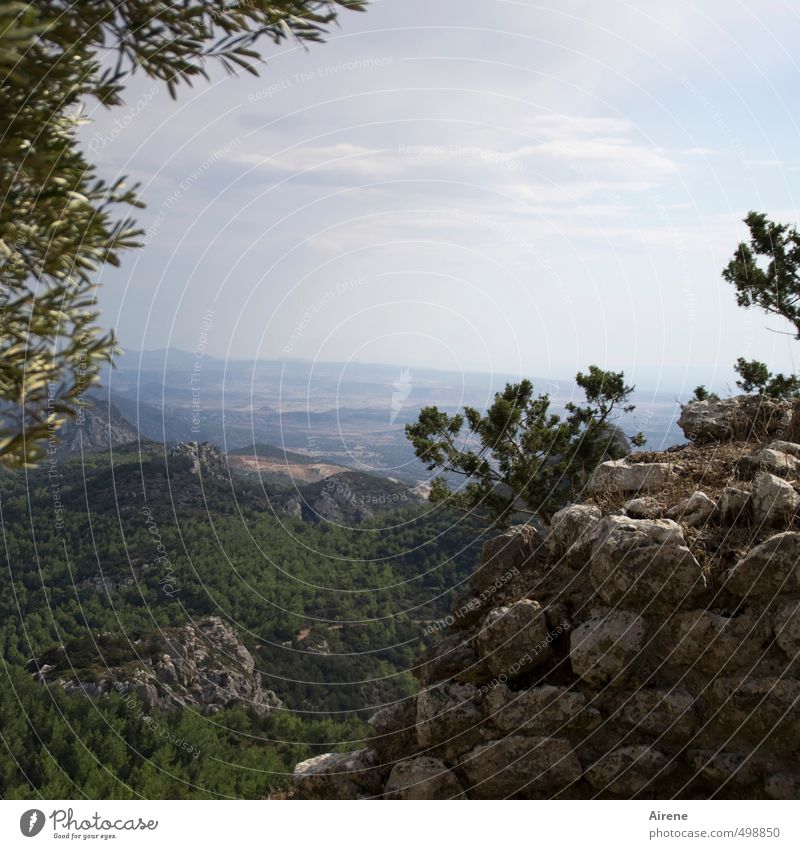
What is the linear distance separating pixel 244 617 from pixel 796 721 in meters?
54.9

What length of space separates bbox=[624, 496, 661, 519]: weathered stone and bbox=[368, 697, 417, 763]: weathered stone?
3924 millimetres

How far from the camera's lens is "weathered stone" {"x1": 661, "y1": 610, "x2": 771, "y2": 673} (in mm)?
7910

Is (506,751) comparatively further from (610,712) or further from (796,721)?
(796,721)

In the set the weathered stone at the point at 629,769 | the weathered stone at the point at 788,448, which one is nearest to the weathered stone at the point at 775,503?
the weathered stone at the point at 788,448

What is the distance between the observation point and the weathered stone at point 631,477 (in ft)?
34.8

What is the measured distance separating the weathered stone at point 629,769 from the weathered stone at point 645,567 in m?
1.60

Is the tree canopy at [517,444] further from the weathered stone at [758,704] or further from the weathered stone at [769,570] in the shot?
the weathered stone at [758,704]

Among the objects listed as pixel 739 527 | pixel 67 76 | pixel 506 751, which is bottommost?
pixel 506 751

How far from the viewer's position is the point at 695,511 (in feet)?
30.3

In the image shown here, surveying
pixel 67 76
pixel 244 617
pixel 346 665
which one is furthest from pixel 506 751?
pixel 244 617

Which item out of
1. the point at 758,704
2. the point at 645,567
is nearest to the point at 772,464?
the point at 645,567

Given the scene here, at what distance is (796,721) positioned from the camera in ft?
24.4

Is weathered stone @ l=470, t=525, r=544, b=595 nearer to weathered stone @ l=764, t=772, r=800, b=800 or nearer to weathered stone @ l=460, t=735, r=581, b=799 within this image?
weathered stone @ l=460, t=735, r=581, b=799

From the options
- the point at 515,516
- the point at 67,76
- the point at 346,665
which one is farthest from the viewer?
the point at 346,665
